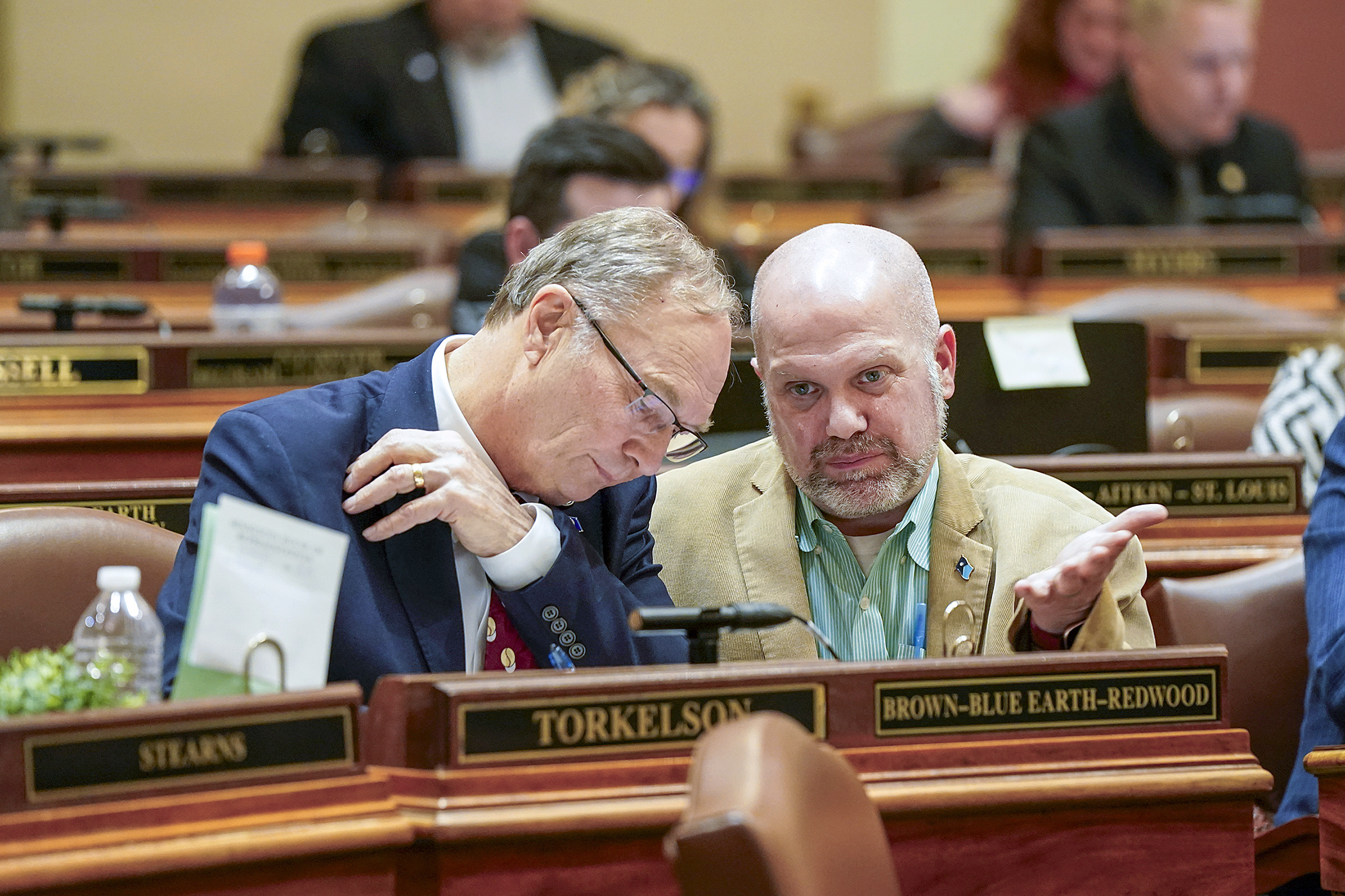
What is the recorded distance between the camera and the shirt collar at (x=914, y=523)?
2.17 metres

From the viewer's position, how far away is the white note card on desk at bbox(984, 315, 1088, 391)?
2.80 meters

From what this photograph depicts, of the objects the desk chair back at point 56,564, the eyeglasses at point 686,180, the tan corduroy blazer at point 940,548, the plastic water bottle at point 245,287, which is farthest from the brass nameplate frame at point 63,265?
the tan corduroy blazer at point 940,548

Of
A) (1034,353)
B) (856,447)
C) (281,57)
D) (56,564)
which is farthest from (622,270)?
(281,57)

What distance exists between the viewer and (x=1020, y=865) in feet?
5.37

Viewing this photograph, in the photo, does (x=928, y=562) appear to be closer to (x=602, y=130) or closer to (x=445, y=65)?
(x=602, y=130)

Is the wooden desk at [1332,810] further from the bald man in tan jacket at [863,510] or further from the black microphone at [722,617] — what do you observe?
the black microphone at [722,617]

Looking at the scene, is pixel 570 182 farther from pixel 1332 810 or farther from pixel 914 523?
pixel 1332 810

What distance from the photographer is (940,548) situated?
216 cm

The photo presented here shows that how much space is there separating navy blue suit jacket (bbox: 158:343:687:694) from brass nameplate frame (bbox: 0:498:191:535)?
503mm

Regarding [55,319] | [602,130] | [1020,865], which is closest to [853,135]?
[602,130]

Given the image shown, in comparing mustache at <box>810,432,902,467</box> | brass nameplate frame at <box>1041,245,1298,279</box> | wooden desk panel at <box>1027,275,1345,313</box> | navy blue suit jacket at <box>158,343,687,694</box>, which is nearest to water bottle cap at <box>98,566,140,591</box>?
navy blue suit jacket at <box>158,343,687,694</box>

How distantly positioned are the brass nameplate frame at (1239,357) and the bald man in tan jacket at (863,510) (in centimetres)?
156

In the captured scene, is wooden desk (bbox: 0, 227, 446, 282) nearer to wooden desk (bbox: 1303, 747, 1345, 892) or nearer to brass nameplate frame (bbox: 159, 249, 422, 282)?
brass nameplate frame (bbox: 159, 249, 422, 282)

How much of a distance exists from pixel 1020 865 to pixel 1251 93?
6.68m
